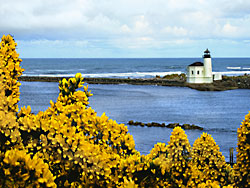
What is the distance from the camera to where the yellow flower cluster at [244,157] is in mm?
9172

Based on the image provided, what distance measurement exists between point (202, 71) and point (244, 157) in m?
71.7

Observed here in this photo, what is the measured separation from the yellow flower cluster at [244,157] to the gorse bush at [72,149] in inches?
105

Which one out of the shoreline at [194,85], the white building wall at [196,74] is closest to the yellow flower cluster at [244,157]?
the shoreline at [194,85]

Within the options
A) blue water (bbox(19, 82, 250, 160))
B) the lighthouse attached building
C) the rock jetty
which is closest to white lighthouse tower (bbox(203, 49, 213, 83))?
the lighthouse attached building

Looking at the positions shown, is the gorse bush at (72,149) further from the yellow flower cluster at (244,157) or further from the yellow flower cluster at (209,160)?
the yellow flower cluster at (244,157)

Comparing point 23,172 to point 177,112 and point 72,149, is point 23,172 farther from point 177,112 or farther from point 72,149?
point 177,112

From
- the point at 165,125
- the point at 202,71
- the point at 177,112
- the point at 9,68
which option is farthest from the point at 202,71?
the point at 9,68

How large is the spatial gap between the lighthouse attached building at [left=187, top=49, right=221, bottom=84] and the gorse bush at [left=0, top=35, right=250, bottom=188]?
73305mm

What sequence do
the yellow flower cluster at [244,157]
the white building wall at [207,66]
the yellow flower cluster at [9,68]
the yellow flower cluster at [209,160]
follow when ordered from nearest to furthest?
the yellow flower cluster at [9,68] → the yellow flower cluster at [209,160] → the yellow flower cluster at [244,157] → the white building wall at [207,66]

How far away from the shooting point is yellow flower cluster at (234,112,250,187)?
917 centimetres

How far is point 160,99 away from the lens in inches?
2384

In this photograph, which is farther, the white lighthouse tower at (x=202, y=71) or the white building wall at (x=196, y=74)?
the white building wall at (x=196, y=74)

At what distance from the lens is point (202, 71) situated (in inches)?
3120

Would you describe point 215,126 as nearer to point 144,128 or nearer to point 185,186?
point 144,128
